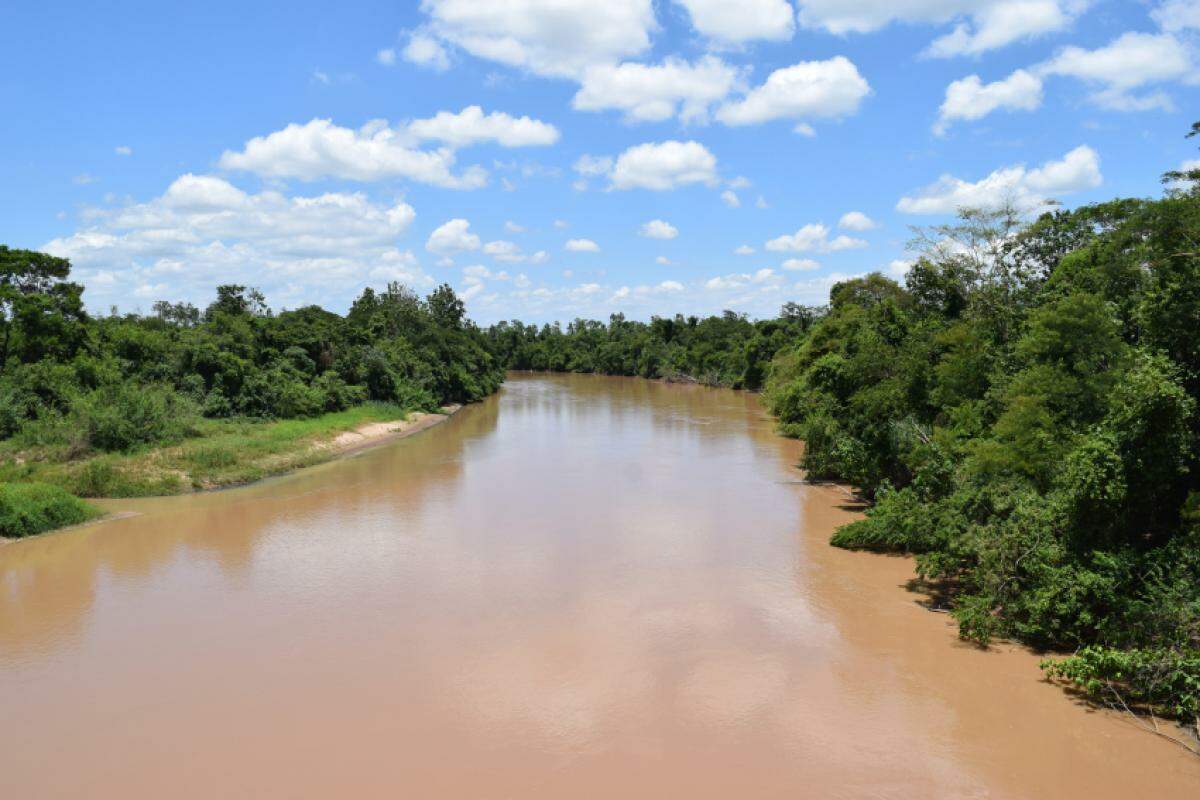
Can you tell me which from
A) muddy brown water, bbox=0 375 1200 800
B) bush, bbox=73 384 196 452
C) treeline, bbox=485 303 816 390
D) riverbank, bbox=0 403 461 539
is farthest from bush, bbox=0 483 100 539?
treeline, bbox=485 303 816 390

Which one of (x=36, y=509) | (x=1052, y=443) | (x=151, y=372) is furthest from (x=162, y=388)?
(x=1052, y=443)

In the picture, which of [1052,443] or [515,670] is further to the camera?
[1052,443]

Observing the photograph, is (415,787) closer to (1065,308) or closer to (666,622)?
(666,622)

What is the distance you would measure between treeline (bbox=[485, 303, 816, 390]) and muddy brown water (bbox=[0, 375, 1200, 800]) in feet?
160

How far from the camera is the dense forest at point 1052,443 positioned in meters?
11.1

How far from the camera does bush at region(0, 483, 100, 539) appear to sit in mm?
20562

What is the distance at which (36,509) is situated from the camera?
2114cm

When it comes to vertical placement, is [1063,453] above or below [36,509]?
above

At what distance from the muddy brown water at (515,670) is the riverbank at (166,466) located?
123 cm

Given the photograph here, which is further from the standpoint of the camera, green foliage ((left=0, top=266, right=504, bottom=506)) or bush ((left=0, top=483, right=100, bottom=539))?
green foliage ((left=0, top=266, right=504, bottom=506))

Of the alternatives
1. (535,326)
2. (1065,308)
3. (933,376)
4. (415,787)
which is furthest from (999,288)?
(535,326)

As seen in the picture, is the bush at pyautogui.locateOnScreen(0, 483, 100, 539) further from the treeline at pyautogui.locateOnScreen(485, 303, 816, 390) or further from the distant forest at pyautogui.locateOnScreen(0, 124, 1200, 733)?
the treeline at pyautogui.locateOnScreen(485, 303, 816, 390)

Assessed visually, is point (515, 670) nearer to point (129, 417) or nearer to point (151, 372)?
Result: point (129, 417)

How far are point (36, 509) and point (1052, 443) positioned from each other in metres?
24.9
